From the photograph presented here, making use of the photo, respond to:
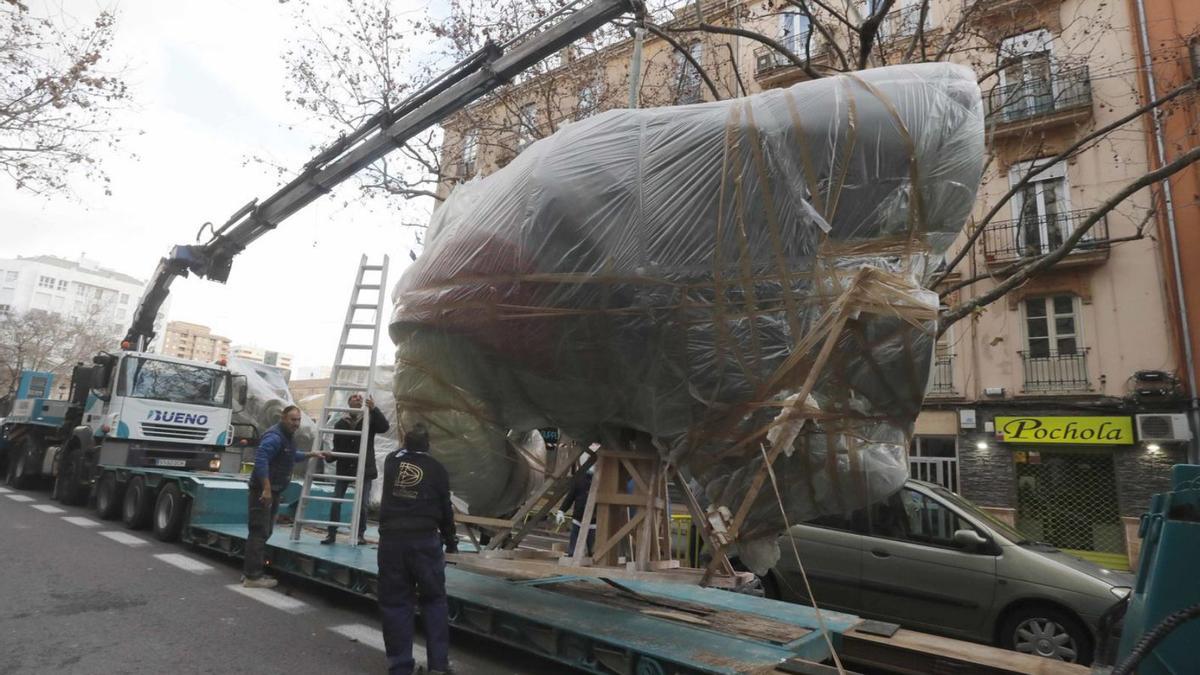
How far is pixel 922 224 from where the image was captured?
11.6 feet

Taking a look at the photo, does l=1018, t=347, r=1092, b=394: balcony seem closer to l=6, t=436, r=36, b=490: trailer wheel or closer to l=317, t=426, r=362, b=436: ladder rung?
l=317, t=426, r=362, b=436: ladder rung

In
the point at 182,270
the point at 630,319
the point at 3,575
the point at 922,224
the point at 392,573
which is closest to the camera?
the point at 922,224

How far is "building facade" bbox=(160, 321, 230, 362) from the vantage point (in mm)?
67625

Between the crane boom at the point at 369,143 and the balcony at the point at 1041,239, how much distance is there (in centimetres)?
988

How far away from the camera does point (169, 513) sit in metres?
8.13

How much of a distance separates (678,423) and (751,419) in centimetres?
48

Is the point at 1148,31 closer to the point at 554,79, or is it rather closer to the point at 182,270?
the point at 554,79

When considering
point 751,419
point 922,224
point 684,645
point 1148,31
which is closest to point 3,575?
point 684,645

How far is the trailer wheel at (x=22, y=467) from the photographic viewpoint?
1262cm

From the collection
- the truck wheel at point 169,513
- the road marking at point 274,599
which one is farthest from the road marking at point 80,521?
the road marking at point 274,599

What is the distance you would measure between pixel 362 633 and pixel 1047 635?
5.50 m

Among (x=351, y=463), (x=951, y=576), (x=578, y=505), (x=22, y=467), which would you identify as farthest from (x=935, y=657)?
(x=22, y=467)

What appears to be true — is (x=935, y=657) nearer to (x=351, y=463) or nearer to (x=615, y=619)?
(x=615, y=619)

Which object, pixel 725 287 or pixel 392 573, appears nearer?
pixel 725 287
